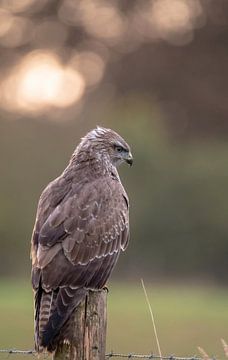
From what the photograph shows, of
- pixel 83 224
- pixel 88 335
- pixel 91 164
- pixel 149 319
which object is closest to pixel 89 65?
pixel 149 319

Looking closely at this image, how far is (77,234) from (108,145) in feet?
4.59

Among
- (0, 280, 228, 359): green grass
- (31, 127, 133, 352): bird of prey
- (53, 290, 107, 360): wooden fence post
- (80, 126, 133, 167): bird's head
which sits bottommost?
(53, 290, 107, 360): wooden fence post

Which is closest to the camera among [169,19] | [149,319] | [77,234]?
[77,234]

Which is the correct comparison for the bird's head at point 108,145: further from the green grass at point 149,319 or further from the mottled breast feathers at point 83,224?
the green grass at point 149,319

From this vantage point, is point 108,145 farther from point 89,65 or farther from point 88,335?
point 89,65

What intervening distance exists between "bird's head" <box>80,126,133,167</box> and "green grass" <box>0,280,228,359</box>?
956 centimetres

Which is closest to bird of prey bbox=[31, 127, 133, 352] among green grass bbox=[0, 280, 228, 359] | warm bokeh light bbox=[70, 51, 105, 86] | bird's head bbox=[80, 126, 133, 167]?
bird's head bbox=[80, 126, 133, 167]

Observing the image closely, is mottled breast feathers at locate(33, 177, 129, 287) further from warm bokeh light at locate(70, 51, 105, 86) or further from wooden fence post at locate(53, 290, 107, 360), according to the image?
warm bokeh light at locate(70, 51, 105, 86)

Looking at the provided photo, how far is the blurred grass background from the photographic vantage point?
1321 inches

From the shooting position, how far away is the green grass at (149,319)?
76.7 feet

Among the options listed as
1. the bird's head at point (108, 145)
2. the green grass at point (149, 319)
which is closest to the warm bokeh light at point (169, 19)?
the green grass at point (149, 319)

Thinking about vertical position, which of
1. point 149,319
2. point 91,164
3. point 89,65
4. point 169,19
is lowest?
point 91,164

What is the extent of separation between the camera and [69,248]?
995cm

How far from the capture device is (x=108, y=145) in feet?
37.2
